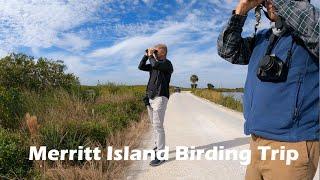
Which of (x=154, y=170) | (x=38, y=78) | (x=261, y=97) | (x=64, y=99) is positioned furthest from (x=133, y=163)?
(x=38, y=78)

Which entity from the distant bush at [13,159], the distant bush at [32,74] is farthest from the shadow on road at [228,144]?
the distant bush at [32,74]

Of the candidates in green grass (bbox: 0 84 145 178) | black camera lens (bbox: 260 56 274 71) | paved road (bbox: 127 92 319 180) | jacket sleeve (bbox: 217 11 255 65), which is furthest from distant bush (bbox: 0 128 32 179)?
black camera lens (bbox: 260 56 274 71)

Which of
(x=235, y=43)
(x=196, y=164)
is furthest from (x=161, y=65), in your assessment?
(x=235, y=43)

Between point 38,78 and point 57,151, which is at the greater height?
point 38,78

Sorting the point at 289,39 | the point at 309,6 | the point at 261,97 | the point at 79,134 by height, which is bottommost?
the point at 79,134

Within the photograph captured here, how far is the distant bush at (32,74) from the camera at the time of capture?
51.6 feet

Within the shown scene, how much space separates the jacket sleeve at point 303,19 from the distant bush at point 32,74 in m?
13.6

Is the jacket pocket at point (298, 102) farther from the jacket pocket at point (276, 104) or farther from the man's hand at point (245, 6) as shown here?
the man's hand at point (245, 6)

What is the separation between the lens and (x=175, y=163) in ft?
24.3

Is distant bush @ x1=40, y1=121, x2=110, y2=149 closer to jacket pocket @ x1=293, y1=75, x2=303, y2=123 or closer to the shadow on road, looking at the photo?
the shadow on road

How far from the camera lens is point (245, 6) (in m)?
2.94

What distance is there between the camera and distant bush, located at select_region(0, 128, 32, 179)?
627cm

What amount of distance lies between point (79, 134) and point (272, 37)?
18.2 feet

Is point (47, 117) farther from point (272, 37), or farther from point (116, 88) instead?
point (116, 88)
